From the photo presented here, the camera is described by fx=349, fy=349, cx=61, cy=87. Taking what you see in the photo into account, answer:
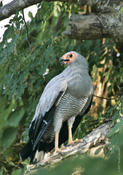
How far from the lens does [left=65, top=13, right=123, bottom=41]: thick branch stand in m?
3.46

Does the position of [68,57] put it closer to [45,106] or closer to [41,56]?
[41,56]

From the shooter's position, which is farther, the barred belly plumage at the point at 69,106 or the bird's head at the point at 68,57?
the bird's head at the point at 68,57

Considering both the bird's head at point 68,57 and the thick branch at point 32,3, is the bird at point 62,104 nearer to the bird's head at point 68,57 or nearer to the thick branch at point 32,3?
the bird's head at point 68,57

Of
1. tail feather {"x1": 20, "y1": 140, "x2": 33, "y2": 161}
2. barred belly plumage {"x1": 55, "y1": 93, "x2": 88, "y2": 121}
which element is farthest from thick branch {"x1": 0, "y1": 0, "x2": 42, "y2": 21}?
tail feather {"x1": 20, "y1": 140, "x2": 33, "y2": 161}

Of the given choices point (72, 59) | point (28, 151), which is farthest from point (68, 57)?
point (28, 151)

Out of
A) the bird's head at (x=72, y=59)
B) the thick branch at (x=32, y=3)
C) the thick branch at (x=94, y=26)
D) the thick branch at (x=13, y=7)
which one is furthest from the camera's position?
the bird's head at (x=72, y=59)

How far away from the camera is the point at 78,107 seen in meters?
3.90

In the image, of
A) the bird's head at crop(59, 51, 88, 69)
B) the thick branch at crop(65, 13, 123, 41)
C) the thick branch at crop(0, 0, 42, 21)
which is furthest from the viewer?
the bird's head at crop(59, 51, 88, 69)

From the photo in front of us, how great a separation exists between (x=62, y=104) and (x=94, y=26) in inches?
36.7

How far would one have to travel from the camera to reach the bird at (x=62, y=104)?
12.1 feet

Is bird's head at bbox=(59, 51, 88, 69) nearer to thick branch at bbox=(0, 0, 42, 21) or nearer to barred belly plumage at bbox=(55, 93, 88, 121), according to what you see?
barred belly plumage at bbox=(55, 93, 88, 121)

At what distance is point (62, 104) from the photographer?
3871 millimetres

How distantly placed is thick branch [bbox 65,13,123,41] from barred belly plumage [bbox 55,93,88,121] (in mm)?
691

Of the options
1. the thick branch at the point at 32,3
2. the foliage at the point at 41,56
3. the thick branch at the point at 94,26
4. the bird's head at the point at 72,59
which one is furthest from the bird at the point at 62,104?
the thick branch at the point at 32,3
